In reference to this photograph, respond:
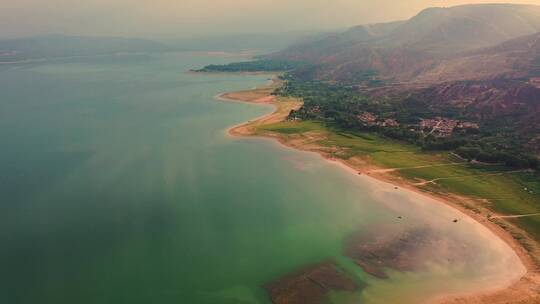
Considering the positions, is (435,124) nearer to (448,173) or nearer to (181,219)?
Answer: (448,173)

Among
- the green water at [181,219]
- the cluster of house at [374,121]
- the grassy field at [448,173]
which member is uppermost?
the cluster of house at [374,121]

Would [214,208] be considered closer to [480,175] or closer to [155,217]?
[155,217]

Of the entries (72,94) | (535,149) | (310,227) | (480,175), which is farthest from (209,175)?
(72,94)

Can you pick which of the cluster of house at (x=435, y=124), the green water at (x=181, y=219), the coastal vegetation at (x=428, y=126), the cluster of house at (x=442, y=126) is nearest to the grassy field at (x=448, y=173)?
the coastal vegetation at (x=428, y=126)

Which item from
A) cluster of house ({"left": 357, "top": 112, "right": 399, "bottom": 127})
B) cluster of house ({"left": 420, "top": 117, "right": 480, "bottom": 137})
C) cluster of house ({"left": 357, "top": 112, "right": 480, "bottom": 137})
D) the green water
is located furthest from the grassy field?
cluster of house ({"left": 420, "top": 117, "right": 480, "bottom": 137})

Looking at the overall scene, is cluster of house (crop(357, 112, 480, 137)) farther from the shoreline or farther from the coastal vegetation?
the shoreline

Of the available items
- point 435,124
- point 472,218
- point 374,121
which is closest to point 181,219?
point 472,218

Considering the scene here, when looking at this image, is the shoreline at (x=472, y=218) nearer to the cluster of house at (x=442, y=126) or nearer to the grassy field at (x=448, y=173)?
the grassy field at (x=448, y=173)
